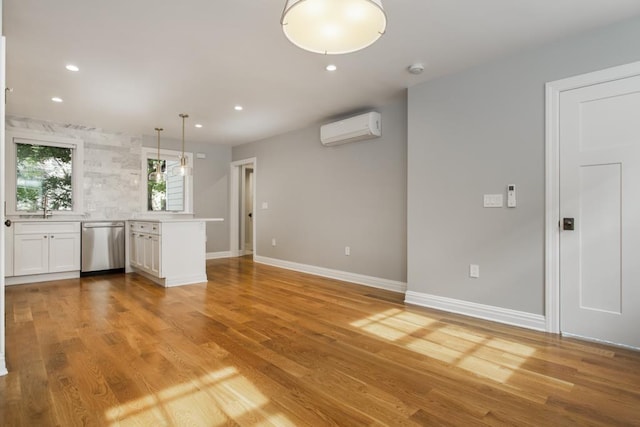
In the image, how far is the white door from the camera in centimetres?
251

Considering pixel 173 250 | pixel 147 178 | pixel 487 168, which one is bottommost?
pixel 173 250

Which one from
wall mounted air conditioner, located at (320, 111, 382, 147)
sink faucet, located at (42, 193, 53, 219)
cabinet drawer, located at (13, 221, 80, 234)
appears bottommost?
cabinet drawer, located at (13, 221, 80, 234)

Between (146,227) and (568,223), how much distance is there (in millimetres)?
5115

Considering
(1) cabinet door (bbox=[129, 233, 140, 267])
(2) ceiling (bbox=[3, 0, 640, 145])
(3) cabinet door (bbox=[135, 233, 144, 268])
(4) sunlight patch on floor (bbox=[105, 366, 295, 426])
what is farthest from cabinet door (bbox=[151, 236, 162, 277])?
(4) sunlight patch on floor (bbox=[105, 366, 295, 426])

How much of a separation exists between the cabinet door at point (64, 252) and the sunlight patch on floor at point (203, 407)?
14.2ft

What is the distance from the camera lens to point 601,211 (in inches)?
104

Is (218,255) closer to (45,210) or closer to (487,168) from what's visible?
(45,210)

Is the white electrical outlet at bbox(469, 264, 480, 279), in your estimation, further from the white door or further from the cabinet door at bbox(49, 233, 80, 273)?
the cabinet door at bbox(49, 233, 80, 273)

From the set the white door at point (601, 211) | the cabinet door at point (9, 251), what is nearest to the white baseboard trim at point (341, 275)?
the white door at point (601, 211)

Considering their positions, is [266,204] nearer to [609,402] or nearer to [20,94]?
[20,94]

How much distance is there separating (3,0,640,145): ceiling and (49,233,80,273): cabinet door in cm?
186

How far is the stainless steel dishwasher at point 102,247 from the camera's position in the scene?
5.26 metres

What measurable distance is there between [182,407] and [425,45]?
3176 mm

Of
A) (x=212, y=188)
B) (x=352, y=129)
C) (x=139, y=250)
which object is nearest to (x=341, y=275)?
(x=352, y=129)
